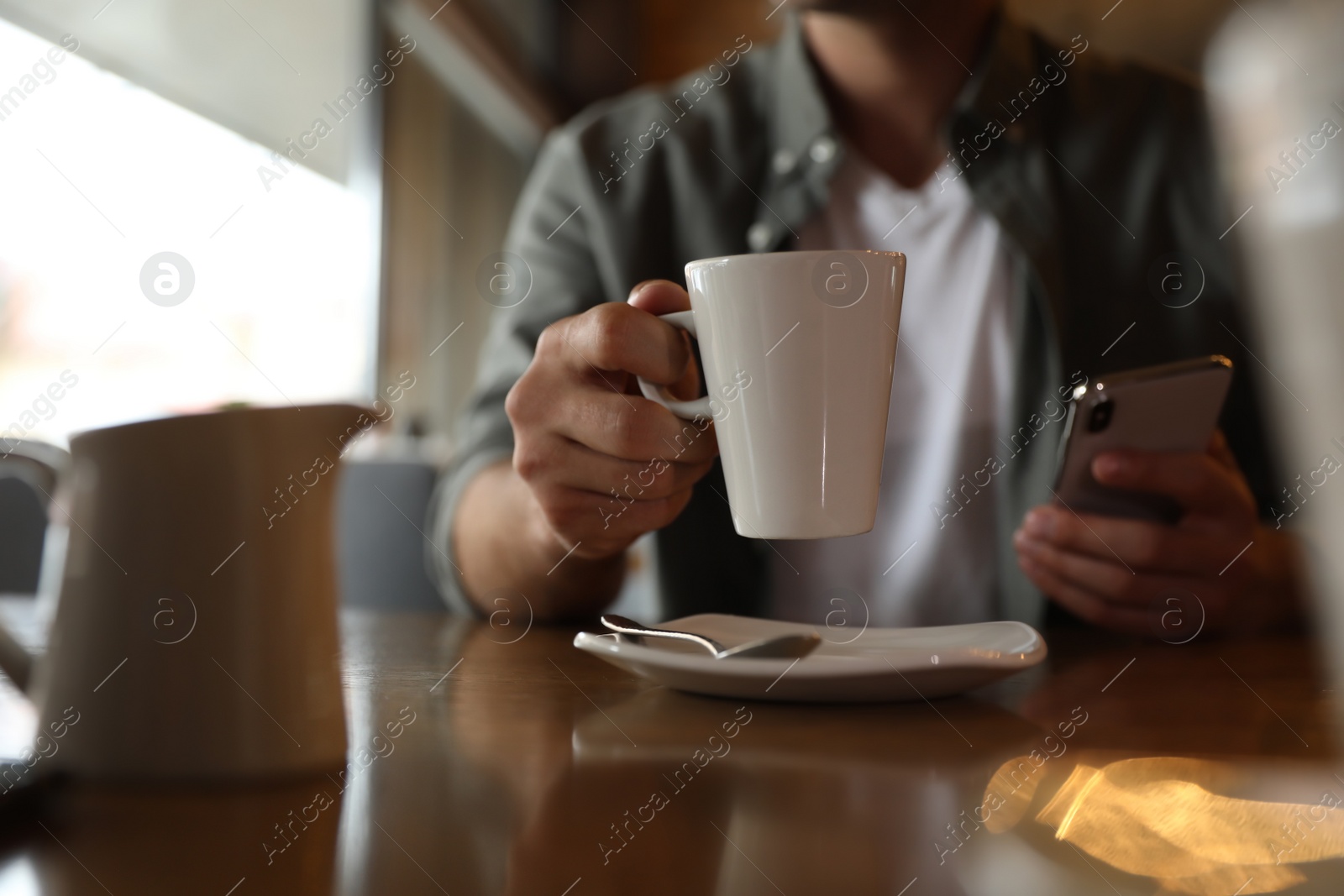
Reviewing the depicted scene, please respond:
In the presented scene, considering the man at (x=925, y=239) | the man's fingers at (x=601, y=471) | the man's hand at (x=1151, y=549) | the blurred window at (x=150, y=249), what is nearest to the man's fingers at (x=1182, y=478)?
the man's hand at (x=1151, y=549)

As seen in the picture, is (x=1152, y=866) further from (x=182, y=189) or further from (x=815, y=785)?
(x=182, y=189)

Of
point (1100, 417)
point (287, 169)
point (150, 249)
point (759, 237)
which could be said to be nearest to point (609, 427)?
point (1100, 417)

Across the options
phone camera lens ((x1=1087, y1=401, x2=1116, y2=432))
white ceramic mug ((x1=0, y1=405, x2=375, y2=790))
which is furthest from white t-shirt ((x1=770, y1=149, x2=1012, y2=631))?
white ceramic mug ((x1=0, y1=405, x2=375, y2=790))

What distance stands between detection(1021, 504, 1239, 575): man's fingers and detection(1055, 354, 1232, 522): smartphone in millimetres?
15

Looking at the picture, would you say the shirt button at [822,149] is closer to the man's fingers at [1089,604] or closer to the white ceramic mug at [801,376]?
the man's fingers at [1089,604]

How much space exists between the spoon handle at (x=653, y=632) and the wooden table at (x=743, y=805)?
23 mm

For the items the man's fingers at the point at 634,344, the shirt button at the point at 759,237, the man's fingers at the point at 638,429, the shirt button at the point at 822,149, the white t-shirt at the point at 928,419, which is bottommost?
the white t-shirt at the point at 928,419

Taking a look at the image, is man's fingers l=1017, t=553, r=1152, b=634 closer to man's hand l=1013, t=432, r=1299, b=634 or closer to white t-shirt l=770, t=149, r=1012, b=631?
man's hand l=1013, t=432, r=1299, b=634

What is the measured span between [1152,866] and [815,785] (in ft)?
0.29

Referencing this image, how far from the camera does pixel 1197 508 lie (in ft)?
2.03

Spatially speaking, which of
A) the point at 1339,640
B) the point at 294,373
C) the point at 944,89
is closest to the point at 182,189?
the point at 294,373

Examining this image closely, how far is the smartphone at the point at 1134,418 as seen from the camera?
0.52 m

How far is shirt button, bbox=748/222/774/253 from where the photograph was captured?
2.94ft

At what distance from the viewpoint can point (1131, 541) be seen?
0.58 metres
